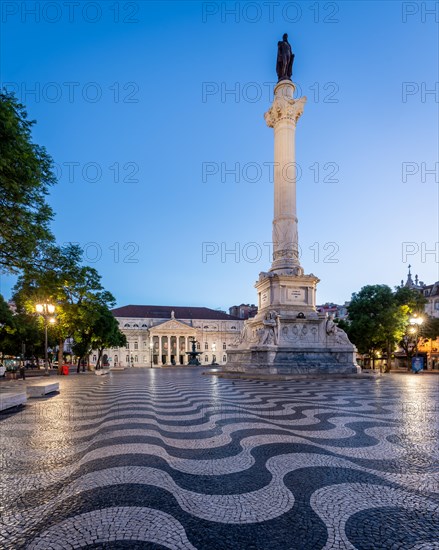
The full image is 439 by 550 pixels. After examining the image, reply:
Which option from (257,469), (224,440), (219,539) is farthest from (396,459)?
(219,539)

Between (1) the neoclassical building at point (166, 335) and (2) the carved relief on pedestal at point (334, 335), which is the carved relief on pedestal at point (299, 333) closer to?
(2) the carved relief on pedestal at point (334, 335)

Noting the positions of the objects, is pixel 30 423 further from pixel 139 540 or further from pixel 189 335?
pixel 189 335

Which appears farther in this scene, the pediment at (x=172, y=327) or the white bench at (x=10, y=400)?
the pediment at (x=172, y=327)

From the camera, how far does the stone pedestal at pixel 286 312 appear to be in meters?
21.5

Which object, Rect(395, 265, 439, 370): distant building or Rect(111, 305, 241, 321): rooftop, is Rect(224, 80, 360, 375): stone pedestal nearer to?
Rect(395, 265, 439, 370): distant building

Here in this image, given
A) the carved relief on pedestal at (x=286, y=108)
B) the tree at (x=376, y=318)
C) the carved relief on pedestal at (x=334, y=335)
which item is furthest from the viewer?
the tree at (x=376, y=318)

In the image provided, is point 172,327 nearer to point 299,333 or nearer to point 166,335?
point 166,335

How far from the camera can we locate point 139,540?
8.27 ft

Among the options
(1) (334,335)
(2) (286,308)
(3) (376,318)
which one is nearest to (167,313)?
(3) (376,318)

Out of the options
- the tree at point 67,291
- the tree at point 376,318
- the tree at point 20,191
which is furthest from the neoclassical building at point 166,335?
the tree at point 20,191

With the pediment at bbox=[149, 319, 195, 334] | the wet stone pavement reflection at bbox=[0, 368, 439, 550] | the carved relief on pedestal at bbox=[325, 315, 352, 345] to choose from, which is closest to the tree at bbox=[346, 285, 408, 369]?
the carved relief on pedestal at bbox=[325, 315, 352, 345]

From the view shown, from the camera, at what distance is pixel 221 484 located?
3.63m

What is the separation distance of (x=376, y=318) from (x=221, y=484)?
4538 centimetres

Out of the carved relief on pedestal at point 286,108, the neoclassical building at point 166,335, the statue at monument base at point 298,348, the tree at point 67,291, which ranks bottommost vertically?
the neoclassical building at point 166,335
